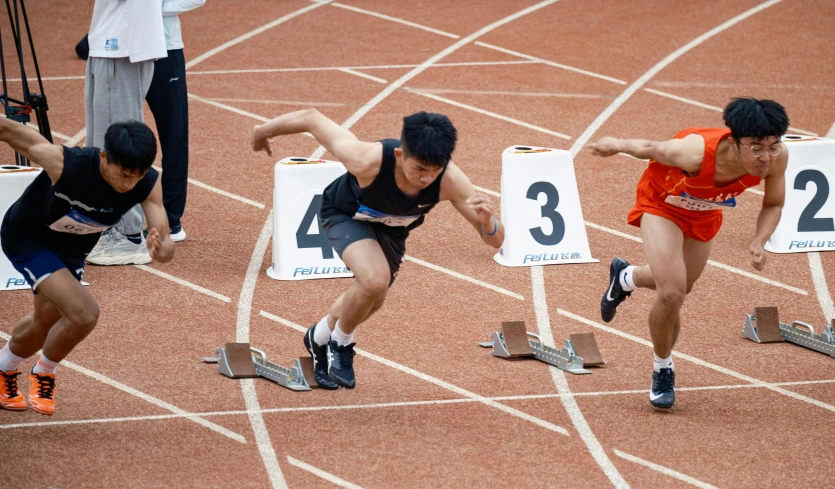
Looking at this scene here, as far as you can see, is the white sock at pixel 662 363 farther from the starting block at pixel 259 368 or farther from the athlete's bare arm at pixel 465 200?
the starting block at pixel 259 368

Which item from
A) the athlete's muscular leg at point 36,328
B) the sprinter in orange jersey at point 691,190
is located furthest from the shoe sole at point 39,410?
the sprinter in orange jersey at point 691,190

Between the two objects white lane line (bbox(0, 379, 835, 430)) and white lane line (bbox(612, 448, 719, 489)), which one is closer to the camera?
white lane line (bbox(612, 448, 719, 489))

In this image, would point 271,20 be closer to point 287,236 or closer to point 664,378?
point 287,236

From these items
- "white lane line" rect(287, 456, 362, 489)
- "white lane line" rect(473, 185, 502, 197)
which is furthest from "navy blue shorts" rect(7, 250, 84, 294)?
"white lane line" rect(473, 185, 502, 197)

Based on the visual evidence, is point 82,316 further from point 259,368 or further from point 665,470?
point 665,470

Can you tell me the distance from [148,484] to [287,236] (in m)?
3.11

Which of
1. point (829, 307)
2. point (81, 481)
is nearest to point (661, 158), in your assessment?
point (829, 307)

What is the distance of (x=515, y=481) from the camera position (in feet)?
16.5

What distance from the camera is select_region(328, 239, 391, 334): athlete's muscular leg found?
17.7ft

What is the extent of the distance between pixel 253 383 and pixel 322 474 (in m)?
1.15

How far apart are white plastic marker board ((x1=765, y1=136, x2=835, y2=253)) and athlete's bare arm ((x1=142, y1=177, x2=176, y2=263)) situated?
5.10 m

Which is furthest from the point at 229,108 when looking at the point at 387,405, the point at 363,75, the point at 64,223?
the point at 64,223

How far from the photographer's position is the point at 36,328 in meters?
5.35

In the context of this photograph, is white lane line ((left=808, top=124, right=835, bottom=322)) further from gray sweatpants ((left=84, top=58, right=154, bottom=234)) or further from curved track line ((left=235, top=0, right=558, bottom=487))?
gray sweatpants ((left=84, top=58, right=154, bottom=234))
